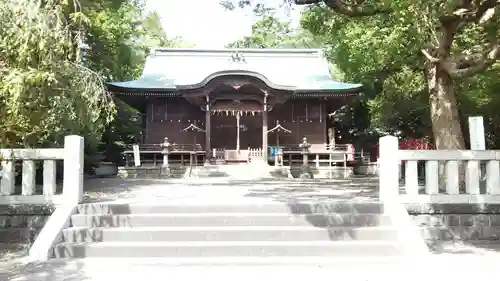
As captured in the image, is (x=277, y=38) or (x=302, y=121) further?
(x=277, y=38)

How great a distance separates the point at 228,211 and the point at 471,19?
5.81m

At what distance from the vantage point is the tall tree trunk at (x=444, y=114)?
9.07 metres

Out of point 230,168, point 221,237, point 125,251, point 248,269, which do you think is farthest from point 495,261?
point 230,168

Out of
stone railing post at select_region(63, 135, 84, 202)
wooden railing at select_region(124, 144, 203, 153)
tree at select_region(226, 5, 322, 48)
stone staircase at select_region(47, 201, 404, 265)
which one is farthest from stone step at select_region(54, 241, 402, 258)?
tree at select_region(226, 5, 322, 48)

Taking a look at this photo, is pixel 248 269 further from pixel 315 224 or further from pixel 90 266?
pixel 90 266

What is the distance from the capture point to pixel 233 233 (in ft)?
22.0

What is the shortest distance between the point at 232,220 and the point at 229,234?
0.32m

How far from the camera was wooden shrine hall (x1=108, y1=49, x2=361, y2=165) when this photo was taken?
19.0 m

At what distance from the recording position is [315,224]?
6922 millimetres

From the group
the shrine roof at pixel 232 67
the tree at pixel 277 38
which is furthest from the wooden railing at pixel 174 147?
the tree at pixel 277 38

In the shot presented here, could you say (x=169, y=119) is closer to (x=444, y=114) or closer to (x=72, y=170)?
(x=72, y=170)

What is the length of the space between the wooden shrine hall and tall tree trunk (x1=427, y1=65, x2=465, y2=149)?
9.52m

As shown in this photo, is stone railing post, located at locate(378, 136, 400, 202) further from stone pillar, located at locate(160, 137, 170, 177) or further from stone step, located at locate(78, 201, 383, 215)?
stone pillar, located at locate(160, 137, 170, 177)

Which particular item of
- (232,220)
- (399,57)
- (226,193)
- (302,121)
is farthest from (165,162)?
(232,220)
